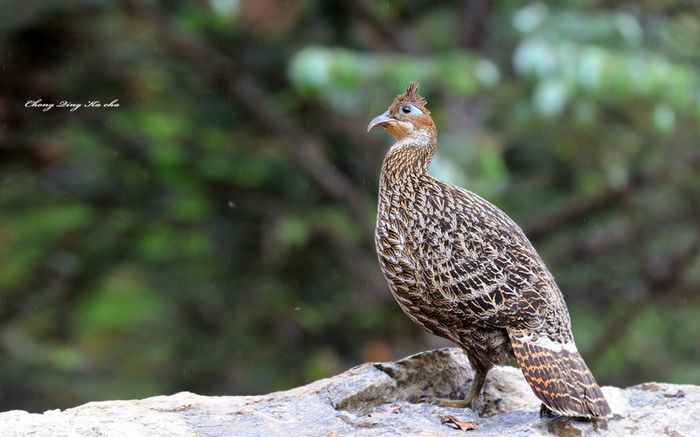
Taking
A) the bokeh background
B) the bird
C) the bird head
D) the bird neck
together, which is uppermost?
the bokeh background

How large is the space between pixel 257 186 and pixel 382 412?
6.01 metres

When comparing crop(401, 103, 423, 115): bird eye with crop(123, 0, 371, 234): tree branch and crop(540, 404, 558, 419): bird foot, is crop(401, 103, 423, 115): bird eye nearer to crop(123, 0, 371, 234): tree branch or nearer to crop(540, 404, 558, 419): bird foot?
crop(540, 404, 558, 419): bird foot

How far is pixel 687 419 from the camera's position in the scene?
431 cm

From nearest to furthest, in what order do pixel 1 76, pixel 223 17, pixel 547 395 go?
pixel 547 395 → pixel 1 76 → pixel 223 17

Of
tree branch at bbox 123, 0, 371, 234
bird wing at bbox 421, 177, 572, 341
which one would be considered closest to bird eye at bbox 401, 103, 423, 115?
bird wing at bbox 421, 177, 572, 341

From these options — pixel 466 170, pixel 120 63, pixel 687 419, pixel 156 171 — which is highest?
pixel 120 63

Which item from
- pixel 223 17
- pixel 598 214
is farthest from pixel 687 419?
pixel 223 17

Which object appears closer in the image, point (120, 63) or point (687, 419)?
point (687, 419)

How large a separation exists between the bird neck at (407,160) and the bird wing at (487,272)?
0.78ft

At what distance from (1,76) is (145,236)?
7.71 feet

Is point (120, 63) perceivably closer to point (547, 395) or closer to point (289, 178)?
point (289, 178)

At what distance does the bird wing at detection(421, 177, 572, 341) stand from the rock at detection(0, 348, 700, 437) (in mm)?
518

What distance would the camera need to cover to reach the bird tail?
413 cm

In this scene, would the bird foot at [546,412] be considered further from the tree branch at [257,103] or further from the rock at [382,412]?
the tree branch at [257,103]
